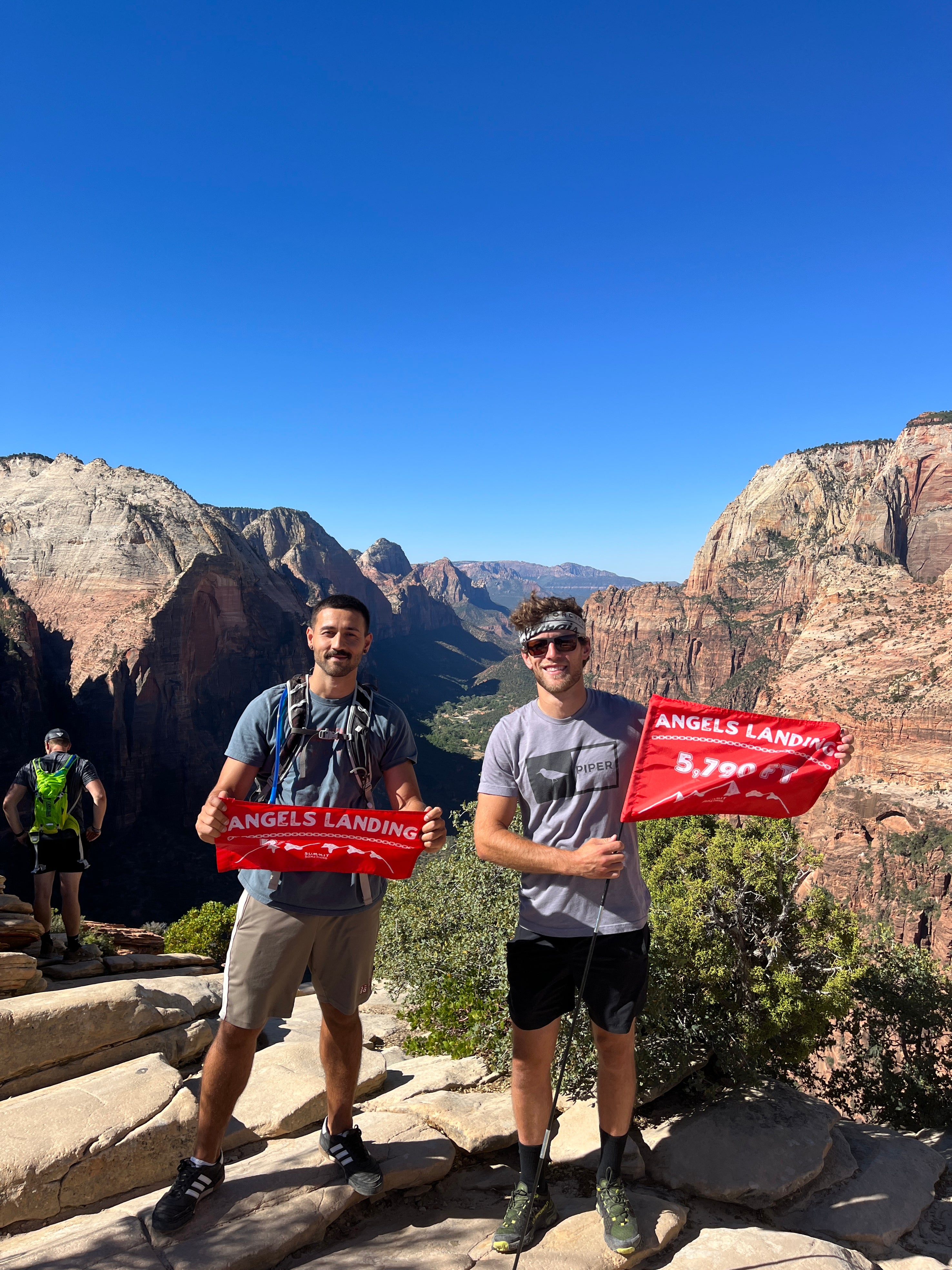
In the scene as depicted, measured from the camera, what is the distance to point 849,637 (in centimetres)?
7481

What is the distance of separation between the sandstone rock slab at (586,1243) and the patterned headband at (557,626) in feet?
11.8

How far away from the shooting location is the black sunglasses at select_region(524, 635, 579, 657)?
4059 millimetres

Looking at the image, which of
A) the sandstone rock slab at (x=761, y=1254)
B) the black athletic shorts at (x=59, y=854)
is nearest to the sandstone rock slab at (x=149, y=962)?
the black athletic shorts at (x=59, y=854)

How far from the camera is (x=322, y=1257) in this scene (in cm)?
382

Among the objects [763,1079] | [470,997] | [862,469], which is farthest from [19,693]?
[862,469]

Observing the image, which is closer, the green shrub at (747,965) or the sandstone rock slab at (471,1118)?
the sandstone rock slab at (471,1118)

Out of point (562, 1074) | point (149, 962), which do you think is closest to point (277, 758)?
point (562, 1074)

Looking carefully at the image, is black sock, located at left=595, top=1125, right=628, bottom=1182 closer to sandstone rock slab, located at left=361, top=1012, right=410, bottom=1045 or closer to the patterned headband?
the patterned headband

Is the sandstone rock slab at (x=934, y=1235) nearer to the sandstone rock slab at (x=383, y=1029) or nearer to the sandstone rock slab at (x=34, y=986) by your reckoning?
the sandstone rock slab at (x=383, y=1029)

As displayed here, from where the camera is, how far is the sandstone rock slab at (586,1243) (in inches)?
150

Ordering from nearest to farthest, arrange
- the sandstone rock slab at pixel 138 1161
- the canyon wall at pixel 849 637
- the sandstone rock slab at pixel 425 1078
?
1. the sandstone rock slab at pixel 138 1161
2. the sandstone rock slab at pixel 425 1078
3. the canyon wall at pixel 849 637

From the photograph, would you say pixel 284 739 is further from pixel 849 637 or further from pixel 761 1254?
pixel 849 637

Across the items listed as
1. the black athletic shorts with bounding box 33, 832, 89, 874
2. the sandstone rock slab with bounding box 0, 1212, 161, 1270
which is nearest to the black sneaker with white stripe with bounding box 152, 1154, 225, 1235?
the sandstone rock slab with bounding box 0, 1212, 161, 1270

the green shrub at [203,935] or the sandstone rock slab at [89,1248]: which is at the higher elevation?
the sandstone rock slab at [89,1248]
